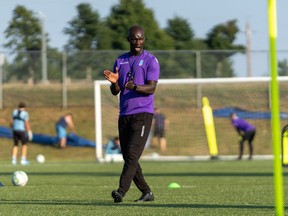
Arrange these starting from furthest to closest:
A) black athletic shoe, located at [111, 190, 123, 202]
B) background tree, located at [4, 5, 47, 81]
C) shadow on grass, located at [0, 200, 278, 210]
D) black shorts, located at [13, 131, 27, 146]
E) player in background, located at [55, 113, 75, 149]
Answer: background tree, located at [4, 5, 47, 81] → player in background, located at [55, 113, 75, 149] → black shorts, located at [13, 131, 27, 146] → black athletic shoe, located at [111, 190, 123, 202] → shadow on grass, located at [0, 200, 278, 210]

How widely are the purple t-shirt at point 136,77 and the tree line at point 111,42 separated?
28525 mm

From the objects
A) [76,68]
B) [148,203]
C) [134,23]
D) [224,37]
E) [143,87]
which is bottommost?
[148,203]

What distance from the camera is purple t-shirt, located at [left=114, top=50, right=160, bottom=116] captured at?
474 inches

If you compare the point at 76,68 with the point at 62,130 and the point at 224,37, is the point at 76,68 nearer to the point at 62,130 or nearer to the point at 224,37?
the point at 62,130

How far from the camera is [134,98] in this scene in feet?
39.5

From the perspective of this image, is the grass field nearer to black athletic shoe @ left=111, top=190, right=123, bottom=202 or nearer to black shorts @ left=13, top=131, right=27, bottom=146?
black athletic shoe @ left=111, top=190, right=123, bottom=202

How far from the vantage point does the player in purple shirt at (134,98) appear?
11906mm

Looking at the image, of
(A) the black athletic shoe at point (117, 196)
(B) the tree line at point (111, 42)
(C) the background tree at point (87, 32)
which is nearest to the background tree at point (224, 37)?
(B) the tree line at point (111, 42)

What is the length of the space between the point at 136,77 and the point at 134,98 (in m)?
0.26

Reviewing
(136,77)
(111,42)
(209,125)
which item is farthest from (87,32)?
(136,77)

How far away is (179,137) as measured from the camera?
36.1 m

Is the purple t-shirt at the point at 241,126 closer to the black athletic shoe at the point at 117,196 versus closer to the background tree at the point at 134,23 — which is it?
the background tree at the point at 134,23

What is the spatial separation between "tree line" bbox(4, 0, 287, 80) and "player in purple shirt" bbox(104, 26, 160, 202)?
28.5 metres

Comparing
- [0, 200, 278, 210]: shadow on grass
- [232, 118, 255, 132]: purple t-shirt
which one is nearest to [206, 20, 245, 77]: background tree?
[232, 118, 255, 132]: purple t-shirt
